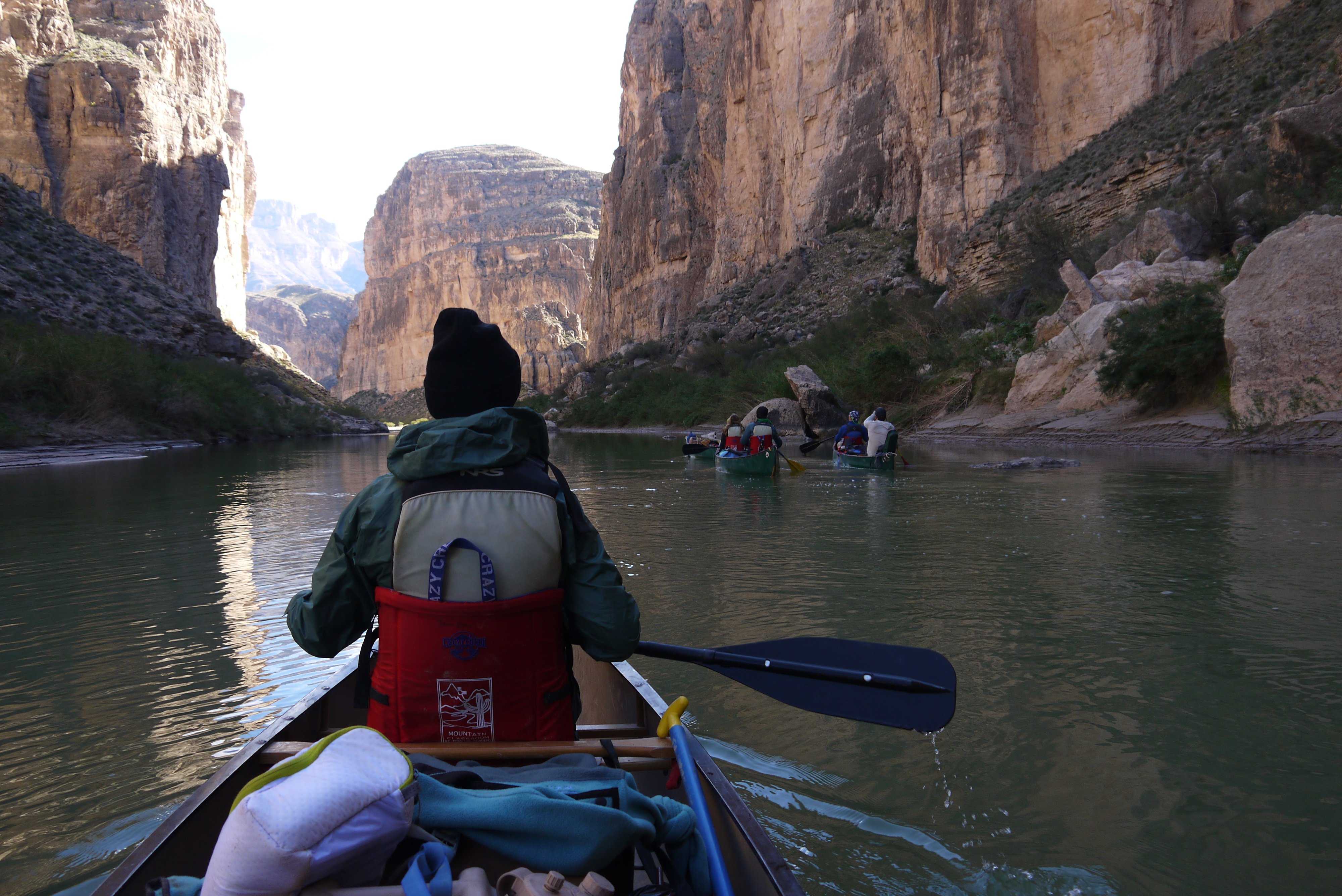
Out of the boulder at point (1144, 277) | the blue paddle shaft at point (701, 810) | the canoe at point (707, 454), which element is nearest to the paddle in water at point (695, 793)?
the blue paddle shaft at point (701, 810)

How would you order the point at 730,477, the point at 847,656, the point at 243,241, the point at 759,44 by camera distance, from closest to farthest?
the point at 847,656
the point at 730,477
the point at 759,44
the point at 243,241

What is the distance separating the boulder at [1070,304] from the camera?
19.6 m

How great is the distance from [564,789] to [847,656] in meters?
1.59

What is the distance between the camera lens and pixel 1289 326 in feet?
41.3

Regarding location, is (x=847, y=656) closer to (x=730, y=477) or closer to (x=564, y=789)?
(x=564, y=789)

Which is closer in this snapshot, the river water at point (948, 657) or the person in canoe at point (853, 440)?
the river water at point (948, 657)

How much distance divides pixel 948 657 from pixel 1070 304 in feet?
60.4

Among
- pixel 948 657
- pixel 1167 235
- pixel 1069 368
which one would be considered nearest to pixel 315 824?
pixel 948 657

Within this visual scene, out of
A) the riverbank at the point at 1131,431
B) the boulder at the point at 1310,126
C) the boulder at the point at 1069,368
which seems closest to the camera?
the riverbank at the point at 1131,431

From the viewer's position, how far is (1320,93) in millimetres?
19922

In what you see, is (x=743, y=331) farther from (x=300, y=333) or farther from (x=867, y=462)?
(x=300, y=333)

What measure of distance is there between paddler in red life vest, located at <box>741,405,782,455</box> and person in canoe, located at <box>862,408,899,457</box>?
1.56 m

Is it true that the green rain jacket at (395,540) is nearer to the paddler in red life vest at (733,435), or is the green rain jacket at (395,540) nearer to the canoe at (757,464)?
the canoe at (757,464)

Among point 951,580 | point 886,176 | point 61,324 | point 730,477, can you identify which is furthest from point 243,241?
point 951,580
